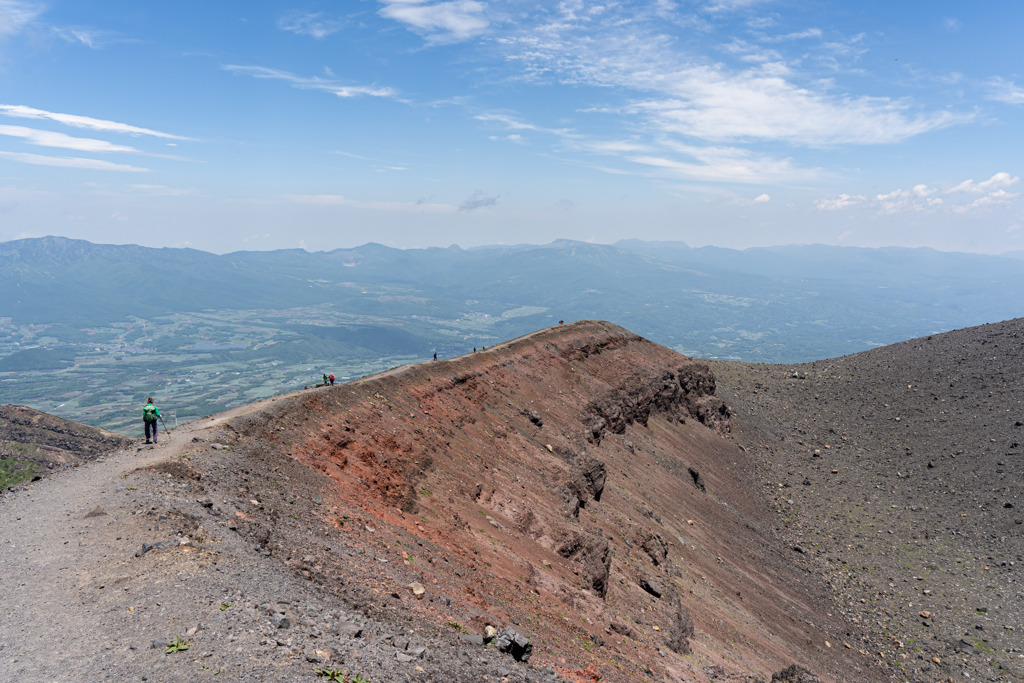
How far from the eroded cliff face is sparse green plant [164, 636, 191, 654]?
4176 millimetres

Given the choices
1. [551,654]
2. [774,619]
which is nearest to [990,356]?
[774,619]

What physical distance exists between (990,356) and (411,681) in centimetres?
9264

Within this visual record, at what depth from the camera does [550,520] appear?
95.1 feet

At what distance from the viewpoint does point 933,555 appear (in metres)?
48.6

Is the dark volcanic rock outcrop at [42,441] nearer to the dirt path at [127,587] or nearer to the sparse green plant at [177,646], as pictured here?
the dirt path at [127,587]

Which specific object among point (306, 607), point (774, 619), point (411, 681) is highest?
point (306, 607)

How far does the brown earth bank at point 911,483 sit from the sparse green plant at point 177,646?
43.3 meters

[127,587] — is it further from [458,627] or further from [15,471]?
[15,471]

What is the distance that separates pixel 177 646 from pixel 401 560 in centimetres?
778

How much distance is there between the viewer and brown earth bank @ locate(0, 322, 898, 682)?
1241 centimetres

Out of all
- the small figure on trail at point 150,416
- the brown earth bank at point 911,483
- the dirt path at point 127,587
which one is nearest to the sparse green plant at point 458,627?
the dirt path at point 127,587

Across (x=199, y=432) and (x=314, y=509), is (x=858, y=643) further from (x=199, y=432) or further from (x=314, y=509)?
(x=199, y=432)

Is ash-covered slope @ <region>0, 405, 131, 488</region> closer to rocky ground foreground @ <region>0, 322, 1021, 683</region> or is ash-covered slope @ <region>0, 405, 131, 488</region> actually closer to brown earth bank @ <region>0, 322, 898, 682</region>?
brown earth bank @ <region>0, 322, 898, 682</region>

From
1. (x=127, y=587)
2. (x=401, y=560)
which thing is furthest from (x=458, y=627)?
(x=127, y=587)
